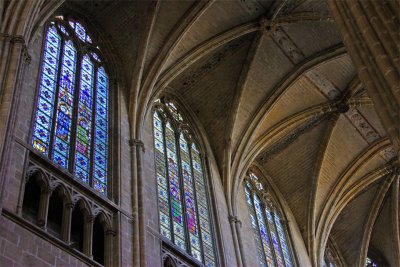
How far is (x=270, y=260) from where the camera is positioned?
19.7 meters

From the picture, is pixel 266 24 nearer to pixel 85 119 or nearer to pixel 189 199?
pixel 189 199

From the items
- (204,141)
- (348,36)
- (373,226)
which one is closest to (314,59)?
(204,141)

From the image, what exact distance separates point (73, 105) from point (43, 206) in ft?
12.2

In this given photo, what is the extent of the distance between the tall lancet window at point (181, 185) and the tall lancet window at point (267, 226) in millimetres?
2291

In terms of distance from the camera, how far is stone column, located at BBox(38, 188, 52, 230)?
12.2m

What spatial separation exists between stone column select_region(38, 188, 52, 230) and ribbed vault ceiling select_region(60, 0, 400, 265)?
4995 millimetres

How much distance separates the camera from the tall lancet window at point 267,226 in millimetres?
19938

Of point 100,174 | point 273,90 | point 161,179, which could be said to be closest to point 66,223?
point 100,174

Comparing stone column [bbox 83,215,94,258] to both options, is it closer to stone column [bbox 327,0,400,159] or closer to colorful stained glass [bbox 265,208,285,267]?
stone column [bbox 327,0,400,159]

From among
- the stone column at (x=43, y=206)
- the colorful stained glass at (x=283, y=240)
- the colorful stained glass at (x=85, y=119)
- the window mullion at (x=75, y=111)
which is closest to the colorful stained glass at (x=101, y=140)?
the colorful stained glass at (x=85, y=119)

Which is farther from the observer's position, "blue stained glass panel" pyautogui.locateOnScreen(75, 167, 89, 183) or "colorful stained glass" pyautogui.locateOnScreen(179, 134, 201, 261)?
"colorful stained glass" pyautogui.locateOnScreen(179, 134, 201, 261)

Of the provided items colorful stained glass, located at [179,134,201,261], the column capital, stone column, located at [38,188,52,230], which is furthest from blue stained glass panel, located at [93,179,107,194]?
the column capital

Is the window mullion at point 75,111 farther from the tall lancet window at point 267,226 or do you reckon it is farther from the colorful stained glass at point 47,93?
the tall lancet window at point 267,226

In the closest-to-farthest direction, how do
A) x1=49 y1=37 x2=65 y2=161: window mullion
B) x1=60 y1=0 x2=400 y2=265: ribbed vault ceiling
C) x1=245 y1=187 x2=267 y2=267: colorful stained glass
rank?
x1=49 y1=37 x2=65 y2=161: window mullion < x1=60 y1=0 x2=400 y2=265: ribbed vault ceiling < x1=245 y1=187 x2=267 y2=267: colorful stained glass
